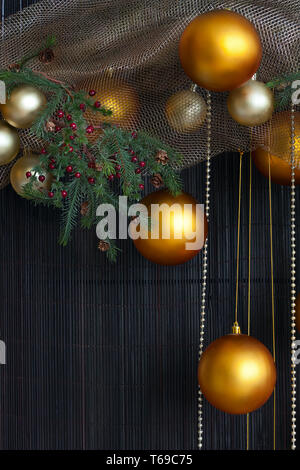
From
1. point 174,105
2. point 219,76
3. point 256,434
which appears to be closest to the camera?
point 219,76

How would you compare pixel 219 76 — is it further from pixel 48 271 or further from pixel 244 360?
pixel 48 271

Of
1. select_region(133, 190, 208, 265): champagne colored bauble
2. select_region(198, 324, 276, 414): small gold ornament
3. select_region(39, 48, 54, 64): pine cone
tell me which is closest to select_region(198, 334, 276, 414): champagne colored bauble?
select_region(198, 324, 276, 414): small gold ornament

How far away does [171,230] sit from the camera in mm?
1015

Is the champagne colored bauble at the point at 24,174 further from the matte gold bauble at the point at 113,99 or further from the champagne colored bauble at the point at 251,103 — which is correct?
the champagne colored bauble at the point at 251,103

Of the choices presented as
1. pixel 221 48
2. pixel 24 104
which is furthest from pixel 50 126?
pixel 221 48

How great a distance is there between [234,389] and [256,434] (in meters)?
0.26

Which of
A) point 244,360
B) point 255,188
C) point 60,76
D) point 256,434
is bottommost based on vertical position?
point 256,434

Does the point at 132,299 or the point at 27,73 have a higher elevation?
the point at 27,73

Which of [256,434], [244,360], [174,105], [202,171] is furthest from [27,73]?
[256,434]

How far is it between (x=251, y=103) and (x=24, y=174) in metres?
0.40

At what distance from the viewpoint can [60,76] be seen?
1.01 meters

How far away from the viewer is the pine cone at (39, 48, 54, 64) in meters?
1.03

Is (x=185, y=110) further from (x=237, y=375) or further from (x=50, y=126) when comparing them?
(x=237, y=375)

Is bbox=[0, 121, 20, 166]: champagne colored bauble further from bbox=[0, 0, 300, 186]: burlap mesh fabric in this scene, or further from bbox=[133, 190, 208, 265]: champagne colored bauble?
bbox=[133, 190, 208, 265]: champagne colored bauble
